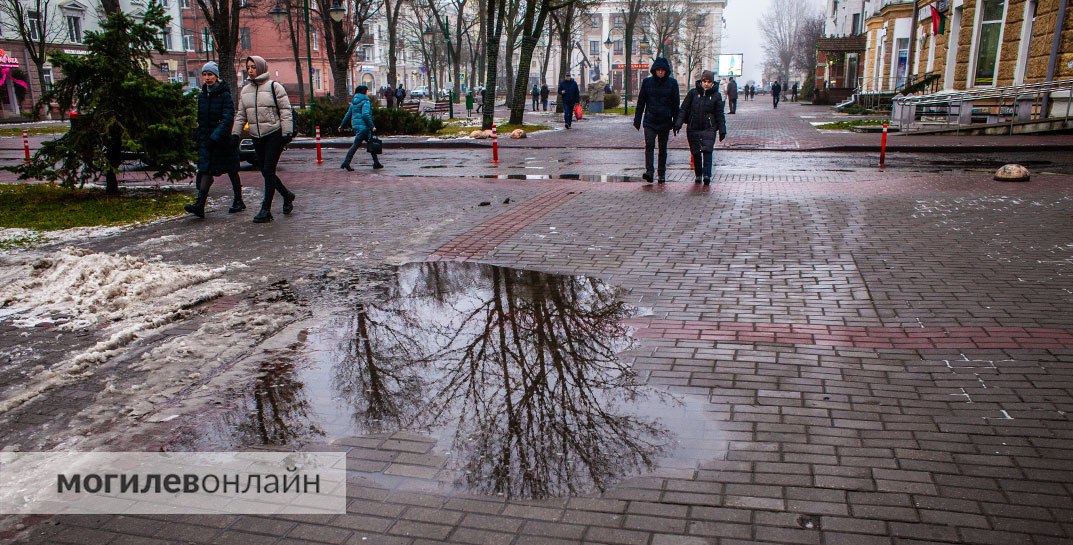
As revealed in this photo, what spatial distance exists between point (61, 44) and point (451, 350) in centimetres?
5513

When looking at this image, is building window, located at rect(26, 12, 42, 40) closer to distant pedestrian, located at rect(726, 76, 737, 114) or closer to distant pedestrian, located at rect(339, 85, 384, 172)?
distant pedestrian, located at rect(726, 76, 737, 114)

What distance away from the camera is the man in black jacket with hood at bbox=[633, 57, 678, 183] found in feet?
40.5

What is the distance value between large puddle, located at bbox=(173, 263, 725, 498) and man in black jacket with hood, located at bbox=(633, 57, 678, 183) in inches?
276

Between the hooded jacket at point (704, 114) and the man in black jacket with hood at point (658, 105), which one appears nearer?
the hooded jacket at point (704, 114)

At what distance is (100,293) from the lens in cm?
618

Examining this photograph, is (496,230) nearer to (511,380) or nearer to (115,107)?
(511,380)

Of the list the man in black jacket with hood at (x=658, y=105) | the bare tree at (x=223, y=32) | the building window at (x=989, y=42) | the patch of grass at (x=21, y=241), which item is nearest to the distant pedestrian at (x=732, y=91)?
the building window at (x=989, y=42)

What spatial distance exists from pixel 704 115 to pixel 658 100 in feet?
2.90

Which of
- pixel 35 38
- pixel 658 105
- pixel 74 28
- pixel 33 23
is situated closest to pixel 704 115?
pixel 658 105

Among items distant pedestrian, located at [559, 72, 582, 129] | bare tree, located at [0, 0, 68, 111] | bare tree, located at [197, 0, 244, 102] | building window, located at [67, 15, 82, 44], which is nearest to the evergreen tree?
bare tree, located at [197, 0, 244, 102]

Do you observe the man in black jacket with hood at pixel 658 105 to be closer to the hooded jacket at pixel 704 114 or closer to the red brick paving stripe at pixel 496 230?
the hooded jacket at pixel 704 114

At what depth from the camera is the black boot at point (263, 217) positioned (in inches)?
377

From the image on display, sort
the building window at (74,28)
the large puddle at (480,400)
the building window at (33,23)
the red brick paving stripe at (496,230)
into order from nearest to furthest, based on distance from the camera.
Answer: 1. the large puddle at (480,400)
2. the red brick paving stripe at (496,230)
3. the building window at (33,23)
4. the building window at (74,28)

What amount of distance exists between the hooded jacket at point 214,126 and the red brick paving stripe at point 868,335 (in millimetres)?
6538
